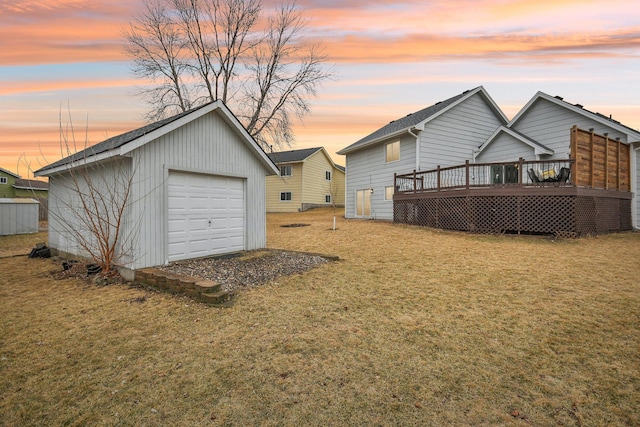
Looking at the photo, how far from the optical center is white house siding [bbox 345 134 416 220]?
17531 millimetres

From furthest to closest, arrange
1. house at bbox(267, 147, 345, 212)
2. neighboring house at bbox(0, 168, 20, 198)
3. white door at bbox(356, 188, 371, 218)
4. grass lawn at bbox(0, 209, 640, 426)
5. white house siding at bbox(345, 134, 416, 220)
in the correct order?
neighboring house at bbox(0, 168, 20, 198)
house at bbox(267, 147, 345, 212)
white door at bbox(356, 188, 371, 218)
white house siding at bbox(345, 134, 416, 220)
grass lawn at bbox(0, 209, 640, 426)

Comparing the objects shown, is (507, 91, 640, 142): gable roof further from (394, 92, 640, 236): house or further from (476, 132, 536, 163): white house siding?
(476, 132, 536, 163): white house siding

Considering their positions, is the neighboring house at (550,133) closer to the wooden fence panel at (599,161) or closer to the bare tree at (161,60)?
the wooden fence panel at (599,161)

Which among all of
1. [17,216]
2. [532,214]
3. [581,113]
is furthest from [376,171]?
[17,216]

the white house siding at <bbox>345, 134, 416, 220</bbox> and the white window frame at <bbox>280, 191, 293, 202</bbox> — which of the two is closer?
the white house siding at <bbox>345, 134, 416, 220</bbox>

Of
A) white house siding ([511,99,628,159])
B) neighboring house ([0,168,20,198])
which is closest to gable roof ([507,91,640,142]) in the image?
white house siding ([511,99,628,159])

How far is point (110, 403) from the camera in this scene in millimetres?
2971

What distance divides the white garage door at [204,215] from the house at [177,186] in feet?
0.09

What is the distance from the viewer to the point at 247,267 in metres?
8.04

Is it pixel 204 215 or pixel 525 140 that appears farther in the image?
pixel 525 140

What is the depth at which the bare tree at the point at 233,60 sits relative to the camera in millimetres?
21672

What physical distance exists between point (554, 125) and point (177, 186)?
59.1ft

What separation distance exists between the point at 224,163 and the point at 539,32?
11560mm

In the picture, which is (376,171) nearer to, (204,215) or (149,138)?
(204,215)
